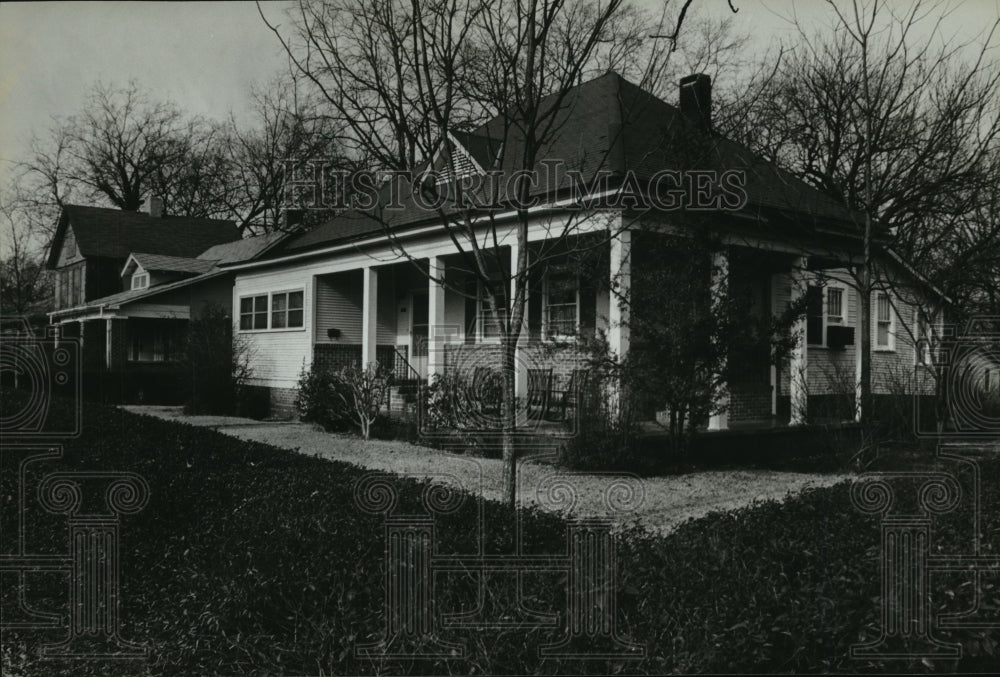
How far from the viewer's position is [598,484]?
9508 millimetres

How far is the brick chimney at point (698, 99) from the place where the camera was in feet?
32.4

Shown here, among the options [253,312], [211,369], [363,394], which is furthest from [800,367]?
[253,312]

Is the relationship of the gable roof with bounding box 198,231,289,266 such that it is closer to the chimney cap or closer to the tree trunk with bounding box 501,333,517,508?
the chimney cap

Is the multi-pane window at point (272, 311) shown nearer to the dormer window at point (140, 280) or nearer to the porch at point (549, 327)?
the porch at point (549, 327)

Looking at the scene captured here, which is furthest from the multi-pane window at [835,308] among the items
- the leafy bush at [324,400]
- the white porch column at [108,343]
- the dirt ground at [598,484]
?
the white porch column at [108,343]

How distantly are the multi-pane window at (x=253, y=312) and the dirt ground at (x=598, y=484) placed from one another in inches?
420

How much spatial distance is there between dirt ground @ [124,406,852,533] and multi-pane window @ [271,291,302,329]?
8.68 meters

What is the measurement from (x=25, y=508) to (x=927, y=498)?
706cm

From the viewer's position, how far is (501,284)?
18.7ft

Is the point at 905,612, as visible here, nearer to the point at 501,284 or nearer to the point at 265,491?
the point at 501,284

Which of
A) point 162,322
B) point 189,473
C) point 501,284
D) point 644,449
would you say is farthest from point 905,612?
point 162,322

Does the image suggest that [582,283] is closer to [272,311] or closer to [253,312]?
[272,311]

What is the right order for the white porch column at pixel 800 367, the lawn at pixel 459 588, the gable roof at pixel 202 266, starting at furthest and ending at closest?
the gable roof at pixel 202 266 < the white porch column at pixel 800 367 < the lawn at pixel 459 588

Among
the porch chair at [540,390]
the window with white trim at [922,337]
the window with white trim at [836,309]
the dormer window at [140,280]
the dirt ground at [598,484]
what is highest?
the dormer window at [140,280]
